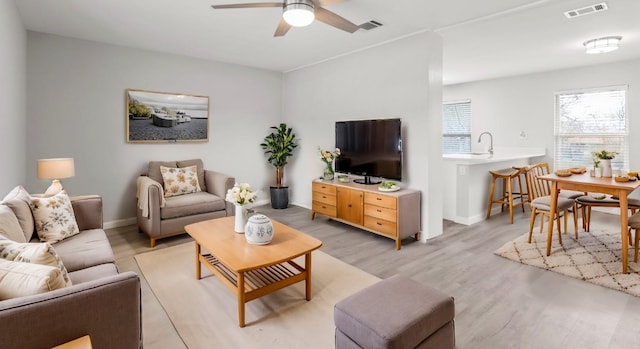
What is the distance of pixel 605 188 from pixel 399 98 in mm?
2277

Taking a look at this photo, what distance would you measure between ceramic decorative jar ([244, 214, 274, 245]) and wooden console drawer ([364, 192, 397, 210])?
5.53ft

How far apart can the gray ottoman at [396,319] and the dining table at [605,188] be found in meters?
2.41

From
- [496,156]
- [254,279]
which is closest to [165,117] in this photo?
[254,279]

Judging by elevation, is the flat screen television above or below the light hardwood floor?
above

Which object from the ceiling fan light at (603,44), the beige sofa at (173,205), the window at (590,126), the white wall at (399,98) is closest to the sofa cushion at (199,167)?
the beige sofa at (173,205)

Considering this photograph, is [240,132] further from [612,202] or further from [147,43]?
[612,202]

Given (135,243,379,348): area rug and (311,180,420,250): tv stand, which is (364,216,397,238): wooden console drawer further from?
(135,243,379,348): area rug

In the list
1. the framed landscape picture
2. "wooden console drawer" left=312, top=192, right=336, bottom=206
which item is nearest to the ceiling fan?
"wooden console drawer" left=312, top=192, right=336, bottom=206

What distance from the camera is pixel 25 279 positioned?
4.17 feet

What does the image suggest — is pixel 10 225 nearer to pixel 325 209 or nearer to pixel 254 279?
pixel 254 279

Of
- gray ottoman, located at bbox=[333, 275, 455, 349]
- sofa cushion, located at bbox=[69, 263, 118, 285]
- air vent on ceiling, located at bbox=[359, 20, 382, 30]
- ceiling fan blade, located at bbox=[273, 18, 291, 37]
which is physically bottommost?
gray ottoman, located at bbox=[333, 275, 455, 349]

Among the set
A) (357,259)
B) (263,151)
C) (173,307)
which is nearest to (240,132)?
(263,151)

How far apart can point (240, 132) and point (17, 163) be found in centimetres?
298

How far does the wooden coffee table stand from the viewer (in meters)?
2.23
